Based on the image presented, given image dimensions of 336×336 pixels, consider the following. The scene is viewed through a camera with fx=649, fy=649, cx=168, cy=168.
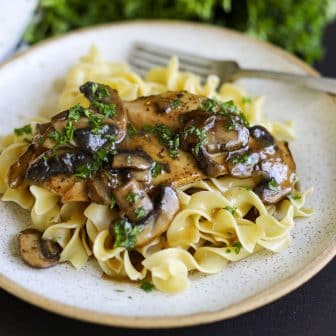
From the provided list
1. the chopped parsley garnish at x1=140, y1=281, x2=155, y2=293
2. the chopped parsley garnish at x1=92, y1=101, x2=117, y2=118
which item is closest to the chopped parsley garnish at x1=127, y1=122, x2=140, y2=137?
the chopped parsley garnish at x1=92, y1=101, x2=117, y2=118

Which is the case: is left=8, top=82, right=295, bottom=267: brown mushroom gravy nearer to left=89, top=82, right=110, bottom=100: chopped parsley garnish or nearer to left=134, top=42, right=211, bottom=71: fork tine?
left=89, top=82, right=110, bottom=100: chopped parsley garnish

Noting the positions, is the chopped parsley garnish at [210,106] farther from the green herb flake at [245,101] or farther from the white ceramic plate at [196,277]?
the white ceramic plate at [196,277]

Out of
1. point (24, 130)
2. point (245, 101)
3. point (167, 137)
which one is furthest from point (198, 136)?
point (24, 130)

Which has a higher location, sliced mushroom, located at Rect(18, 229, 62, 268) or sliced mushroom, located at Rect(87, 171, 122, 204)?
sliced mushroom, located at Rect(87, 171, 122, 204)

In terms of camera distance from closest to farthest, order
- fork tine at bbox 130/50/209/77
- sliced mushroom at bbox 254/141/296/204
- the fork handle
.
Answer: sliced mushroom at bbox 254/141/296/204 < the fork handle < fork tine at bbox 130/50/209/77

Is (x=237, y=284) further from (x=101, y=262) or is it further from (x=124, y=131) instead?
(x=124, y=131)

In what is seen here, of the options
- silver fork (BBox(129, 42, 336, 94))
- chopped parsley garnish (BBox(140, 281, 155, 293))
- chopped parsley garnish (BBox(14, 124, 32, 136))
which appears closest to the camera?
chopped parsley garnish (BBox(140, 281, 155, 293))
